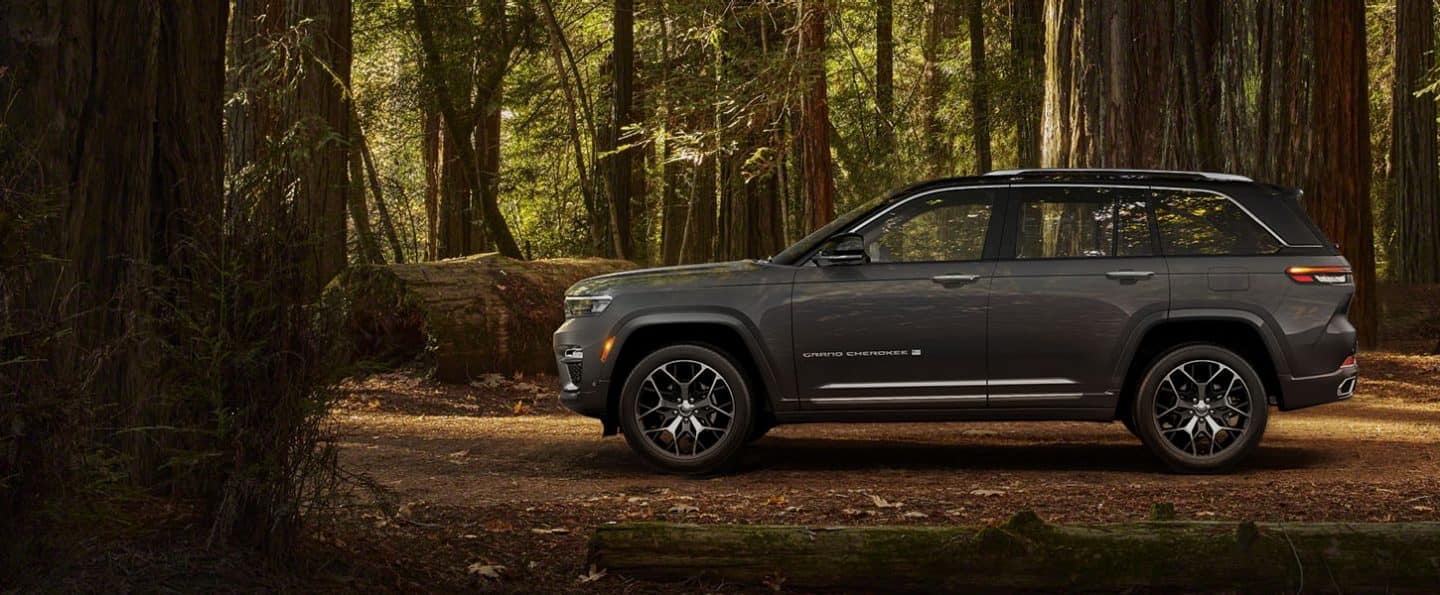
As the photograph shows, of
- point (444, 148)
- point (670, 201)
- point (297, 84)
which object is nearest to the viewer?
point (297, 84)

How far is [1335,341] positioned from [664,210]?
20.0 metres

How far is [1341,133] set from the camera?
16.6 metres

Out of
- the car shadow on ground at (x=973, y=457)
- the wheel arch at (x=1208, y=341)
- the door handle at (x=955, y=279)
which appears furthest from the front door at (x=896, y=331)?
the wheel arch at (x=1208, y=341)

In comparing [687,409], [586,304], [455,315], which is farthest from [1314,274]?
[455,315]

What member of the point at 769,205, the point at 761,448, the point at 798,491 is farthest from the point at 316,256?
the point at 769,205

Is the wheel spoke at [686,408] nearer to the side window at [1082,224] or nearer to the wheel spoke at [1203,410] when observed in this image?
the side window at [1082,224]

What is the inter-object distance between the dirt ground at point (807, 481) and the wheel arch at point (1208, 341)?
1.90 feet

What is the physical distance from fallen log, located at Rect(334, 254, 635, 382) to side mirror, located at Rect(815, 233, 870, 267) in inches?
246

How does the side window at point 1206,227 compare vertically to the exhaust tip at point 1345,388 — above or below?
above

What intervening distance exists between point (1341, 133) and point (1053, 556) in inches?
471

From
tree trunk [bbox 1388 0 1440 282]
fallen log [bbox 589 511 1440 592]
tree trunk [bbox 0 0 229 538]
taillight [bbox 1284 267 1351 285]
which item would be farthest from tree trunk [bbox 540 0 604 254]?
fallen log [bbox 589 511 1440 592]

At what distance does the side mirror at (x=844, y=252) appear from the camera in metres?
9.38

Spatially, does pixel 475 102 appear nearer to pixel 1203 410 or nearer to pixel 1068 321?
pixel 1068 321

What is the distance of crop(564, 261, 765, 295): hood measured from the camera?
31.2ft
